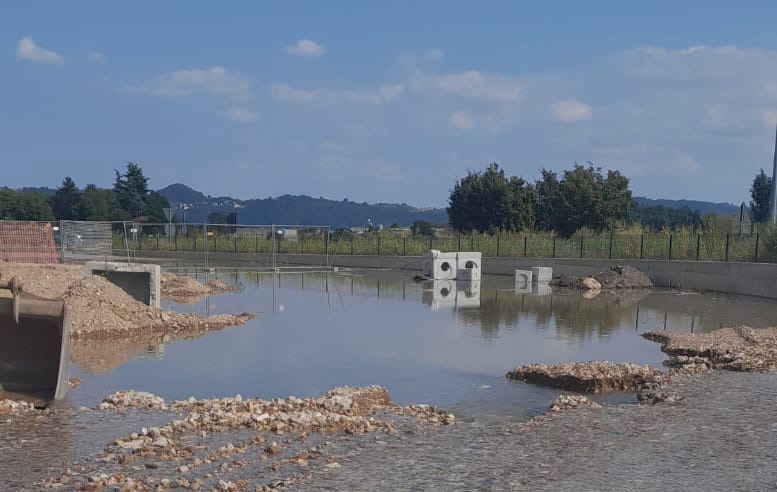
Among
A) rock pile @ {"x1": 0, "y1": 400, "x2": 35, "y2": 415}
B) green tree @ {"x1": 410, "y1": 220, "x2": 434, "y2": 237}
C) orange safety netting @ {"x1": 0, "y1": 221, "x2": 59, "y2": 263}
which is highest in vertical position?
green tree @ {"x1": 410, "y1": 220, "x2": 434, "y2": 237}

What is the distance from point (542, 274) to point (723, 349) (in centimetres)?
2017

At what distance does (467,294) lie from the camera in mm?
27656

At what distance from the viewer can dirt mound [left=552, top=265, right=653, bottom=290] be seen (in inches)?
1235

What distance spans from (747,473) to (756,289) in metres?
22.8

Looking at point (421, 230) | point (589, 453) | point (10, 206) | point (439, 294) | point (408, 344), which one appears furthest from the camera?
point (10, 206)

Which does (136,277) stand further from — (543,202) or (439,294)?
(543,202)

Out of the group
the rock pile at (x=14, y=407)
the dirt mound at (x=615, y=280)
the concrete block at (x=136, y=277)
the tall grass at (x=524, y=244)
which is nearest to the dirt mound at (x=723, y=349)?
the rock pile at (x=14, y=407)

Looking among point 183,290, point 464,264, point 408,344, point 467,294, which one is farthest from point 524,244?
point 408,344

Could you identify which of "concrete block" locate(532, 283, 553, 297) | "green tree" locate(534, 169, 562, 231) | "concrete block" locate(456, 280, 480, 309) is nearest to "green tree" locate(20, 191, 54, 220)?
"green tree" locate(534, 169, 562, 231)

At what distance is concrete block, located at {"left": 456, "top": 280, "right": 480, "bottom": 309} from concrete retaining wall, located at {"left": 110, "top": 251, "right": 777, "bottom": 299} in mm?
6148

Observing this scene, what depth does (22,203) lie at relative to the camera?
317ft

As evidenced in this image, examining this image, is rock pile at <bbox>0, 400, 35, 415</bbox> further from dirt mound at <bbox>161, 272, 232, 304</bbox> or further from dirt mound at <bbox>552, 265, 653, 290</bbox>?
dirt mound at <bbox>552, 265, 653, 290</bbox>

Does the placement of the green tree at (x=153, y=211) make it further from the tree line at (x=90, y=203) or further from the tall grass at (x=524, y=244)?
the tall grass at (x=524, y=244)

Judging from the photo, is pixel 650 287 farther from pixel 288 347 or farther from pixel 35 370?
pixel 35 370
